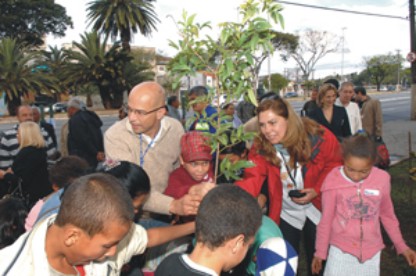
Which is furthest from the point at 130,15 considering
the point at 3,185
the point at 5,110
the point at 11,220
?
the point at 11,220

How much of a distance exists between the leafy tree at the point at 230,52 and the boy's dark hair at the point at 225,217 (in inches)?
12.9

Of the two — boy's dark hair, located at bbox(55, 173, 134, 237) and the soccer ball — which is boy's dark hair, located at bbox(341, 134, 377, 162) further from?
boy's dark hair, located at bbox(55, 173, 134, 237)

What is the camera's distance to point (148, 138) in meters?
2.93

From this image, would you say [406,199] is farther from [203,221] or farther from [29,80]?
[29,80]

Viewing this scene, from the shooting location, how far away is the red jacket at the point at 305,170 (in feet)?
9.58

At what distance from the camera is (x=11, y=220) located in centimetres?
282

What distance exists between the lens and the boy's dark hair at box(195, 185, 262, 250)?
1.69 m

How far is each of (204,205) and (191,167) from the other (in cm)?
101

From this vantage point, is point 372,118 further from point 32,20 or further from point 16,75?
point 32,20

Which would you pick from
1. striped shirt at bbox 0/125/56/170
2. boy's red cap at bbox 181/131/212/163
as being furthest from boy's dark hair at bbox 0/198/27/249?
striped shirt at bbox 0/125/56/170

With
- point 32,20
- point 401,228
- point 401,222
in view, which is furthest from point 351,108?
point 32,20

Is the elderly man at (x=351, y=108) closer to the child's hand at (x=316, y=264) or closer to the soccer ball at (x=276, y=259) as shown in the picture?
the child's hand at (x=316, y=264)

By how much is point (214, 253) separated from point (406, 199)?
16.9ft

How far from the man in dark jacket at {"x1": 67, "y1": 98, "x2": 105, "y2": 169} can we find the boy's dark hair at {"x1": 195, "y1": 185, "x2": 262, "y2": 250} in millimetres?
4468
